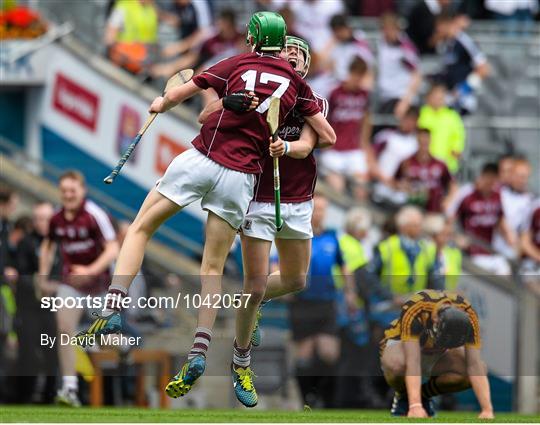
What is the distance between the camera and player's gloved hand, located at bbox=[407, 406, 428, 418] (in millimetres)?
11504

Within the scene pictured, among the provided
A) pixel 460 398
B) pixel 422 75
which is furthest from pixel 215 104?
pixel 422 75

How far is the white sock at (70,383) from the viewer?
12867 mm

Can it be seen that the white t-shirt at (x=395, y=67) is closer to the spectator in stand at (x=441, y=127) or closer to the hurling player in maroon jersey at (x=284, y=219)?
the spectator in stand at (x=441, y=127)

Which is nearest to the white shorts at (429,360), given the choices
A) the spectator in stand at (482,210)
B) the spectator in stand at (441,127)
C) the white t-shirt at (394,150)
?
the spectator in stand at (482,210)

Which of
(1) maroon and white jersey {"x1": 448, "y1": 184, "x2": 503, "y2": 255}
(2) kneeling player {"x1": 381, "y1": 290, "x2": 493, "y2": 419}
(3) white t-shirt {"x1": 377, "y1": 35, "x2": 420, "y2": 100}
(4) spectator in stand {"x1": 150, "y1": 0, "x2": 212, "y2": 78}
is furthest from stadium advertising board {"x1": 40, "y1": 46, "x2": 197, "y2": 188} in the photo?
(2) kneeling player {"x1": 381, "y1": 290, "x2": 493, "y2": 419}

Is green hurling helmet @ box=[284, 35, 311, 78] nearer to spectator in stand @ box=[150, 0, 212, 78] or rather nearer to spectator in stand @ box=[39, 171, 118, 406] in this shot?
spectator in stand @ box=[39, 171, 118, 406]

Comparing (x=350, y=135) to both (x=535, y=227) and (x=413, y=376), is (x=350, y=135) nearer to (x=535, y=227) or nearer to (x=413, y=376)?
(x=535, y=227)

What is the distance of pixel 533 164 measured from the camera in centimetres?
1923

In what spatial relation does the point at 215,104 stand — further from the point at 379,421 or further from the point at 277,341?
the point at 277,341

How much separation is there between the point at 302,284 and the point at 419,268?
11.1 feet

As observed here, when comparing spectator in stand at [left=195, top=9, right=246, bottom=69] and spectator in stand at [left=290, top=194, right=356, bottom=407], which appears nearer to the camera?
spectator in stand at [left=290, top=194, right=356, bottom=407]

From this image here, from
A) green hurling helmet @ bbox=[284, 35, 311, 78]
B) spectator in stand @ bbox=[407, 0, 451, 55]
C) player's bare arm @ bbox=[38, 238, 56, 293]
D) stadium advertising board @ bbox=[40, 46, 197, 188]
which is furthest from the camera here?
spectator in stand @ bbox=[407, 0, 451, 55]

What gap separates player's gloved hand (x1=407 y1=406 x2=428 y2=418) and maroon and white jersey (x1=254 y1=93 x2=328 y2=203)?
1659mm

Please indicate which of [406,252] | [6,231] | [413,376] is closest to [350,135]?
[406,252]
